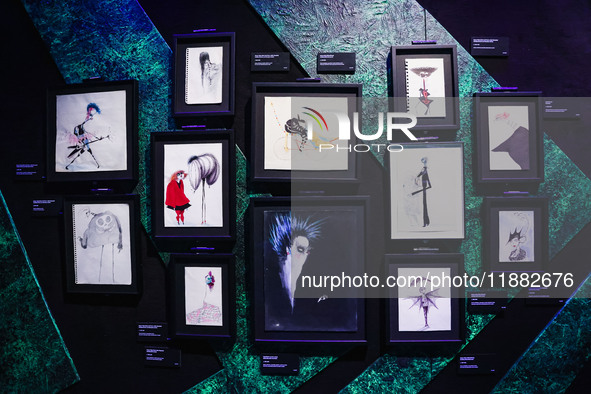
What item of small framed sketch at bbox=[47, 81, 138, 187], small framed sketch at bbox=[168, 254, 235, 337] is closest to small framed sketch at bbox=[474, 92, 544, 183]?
small framed sketch at bbox=[168, 254, 235, 337]

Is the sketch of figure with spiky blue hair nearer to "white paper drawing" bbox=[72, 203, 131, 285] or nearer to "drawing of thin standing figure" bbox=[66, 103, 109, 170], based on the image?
"white paper drawing" bbox=[72, 203, 131, 285]

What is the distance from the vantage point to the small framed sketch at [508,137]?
1766 millimetres

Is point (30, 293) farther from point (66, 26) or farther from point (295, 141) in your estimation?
point (295, 141)

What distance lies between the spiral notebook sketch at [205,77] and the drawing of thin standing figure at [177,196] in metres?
0.39

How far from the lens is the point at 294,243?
5.89 ft

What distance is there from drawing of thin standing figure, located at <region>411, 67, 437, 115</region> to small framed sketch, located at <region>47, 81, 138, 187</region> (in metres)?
1.44

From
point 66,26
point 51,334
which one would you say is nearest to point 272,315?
point 51,334

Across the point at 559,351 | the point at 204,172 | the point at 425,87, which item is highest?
the point at 425,87

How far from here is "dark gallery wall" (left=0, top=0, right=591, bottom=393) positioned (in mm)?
1823

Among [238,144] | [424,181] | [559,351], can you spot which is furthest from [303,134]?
[559,351]

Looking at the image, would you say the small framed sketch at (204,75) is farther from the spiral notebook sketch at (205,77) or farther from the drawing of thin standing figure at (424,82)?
the drawing of thin standing figure at (424,82)

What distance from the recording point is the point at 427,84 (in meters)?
1.77

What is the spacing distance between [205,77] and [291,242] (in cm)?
94

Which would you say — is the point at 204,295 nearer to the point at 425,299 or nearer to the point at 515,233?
the point at 425,299
